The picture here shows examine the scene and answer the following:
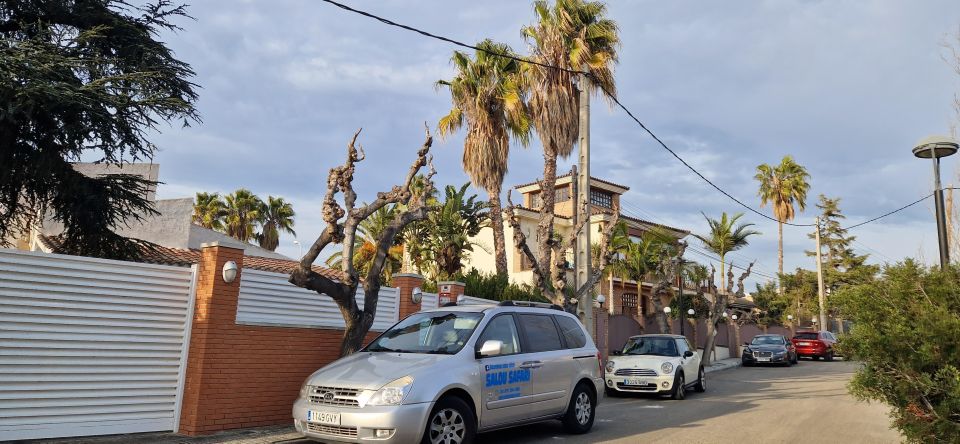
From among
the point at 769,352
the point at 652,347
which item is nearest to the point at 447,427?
the point at 652,347

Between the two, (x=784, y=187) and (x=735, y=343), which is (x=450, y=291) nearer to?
(x=735, y=343)

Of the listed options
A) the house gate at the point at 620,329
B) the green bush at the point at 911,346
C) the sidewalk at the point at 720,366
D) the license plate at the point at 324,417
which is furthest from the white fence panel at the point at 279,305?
the sidewalk at the point at 720,366

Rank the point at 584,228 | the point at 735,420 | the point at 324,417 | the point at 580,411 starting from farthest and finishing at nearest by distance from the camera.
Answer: the point at 584,228, the point at 735,420, the point at 580,411, the point at 324,417

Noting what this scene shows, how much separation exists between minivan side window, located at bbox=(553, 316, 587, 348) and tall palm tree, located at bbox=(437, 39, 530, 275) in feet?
40.3

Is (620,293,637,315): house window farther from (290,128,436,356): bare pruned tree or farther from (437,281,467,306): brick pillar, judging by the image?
(290,128,436,356): bare pruned tree

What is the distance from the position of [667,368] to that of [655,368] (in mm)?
263

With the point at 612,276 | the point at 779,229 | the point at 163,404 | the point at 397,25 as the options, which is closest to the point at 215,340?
the point at 163,404

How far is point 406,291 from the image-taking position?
12.2 m

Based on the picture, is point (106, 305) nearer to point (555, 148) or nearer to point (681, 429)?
point (681, 429)

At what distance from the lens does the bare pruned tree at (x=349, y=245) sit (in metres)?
8.73

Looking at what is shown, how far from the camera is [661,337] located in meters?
16.2

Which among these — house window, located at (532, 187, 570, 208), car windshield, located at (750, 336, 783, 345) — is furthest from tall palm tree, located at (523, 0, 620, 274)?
house window, located at (532, 187, 570, 208)

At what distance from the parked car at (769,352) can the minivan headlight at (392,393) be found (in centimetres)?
2498

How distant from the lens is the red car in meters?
33.7
